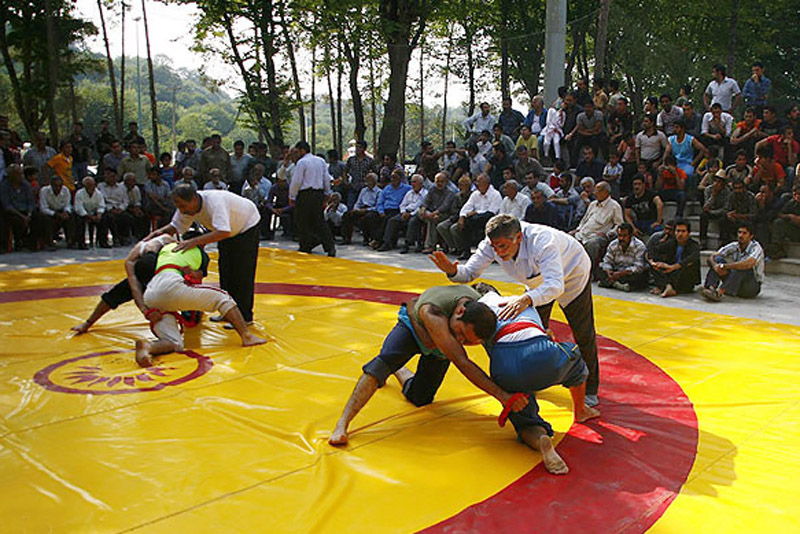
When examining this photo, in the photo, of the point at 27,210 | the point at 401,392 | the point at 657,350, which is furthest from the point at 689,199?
the point at 27,210

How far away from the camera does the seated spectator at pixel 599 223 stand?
24.5 feet

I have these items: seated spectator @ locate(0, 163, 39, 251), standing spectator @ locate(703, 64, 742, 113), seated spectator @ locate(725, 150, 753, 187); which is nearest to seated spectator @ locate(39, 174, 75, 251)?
seated spectator @ locate(0, 163, 39, 251)

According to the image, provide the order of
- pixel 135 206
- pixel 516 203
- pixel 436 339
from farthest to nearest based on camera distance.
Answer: pixel 135 206, pixel 516 203, pixel 436 339

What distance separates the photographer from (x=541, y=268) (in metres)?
3.22

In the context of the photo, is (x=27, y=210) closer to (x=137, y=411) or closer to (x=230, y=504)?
(x=137, y=411)

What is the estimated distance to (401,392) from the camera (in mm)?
3707

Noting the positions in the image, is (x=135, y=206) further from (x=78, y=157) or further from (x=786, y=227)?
(x=786, y=227)

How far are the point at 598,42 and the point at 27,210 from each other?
12038 millimetres

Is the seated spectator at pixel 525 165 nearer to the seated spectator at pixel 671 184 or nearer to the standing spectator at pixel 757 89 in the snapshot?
the seated spectator at pixel 671 184

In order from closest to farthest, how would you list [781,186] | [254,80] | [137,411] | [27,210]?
[137,411]
[781,186]
[27,210]
[254,80]

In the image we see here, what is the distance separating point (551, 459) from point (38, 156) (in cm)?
1017

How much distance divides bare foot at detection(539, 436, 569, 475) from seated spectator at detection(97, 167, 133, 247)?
8914 millimetres

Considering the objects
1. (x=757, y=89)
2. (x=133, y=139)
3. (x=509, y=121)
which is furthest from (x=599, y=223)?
(x=133, y=139)

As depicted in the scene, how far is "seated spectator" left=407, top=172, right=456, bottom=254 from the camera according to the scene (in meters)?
9.77
